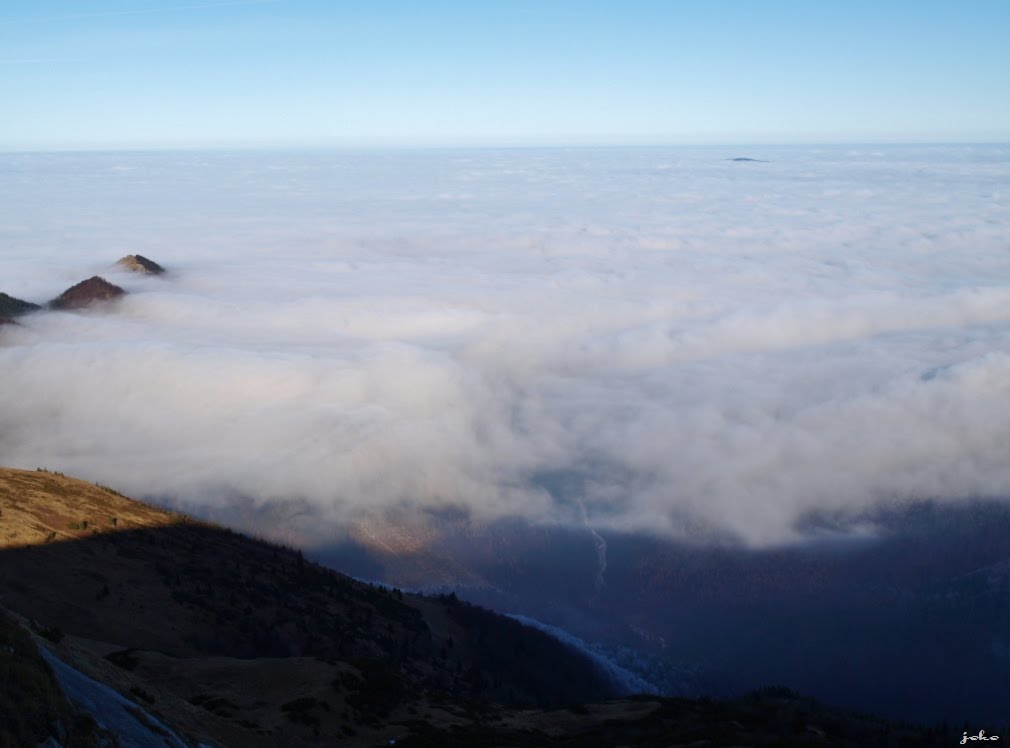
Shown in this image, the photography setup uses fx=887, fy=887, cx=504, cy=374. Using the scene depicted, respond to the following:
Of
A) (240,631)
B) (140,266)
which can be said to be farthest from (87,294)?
(240,631)

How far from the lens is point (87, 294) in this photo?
113312 mm

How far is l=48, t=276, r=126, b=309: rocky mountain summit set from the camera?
365ft

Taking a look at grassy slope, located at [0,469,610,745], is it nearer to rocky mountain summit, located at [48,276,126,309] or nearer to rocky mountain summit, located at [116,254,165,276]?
rocky mountain summit, located at [48,276,126,309]

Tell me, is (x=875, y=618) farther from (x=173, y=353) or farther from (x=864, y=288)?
(x=864, y=288)

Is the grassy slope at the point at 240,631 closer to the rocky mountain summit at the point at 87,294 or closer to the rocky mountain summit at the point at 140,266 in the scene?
the rocky mountain summit at the point at 87,294

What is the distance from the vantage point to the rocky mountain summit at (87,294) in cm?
11119

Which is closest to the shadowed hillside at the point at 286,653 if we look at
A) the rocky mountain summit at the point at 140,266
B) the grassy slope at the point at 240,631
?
the grassy slope at the point at 240,631

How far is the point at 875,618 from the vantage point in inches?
2019

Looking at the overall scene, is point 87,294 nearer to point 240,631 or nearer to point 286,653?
point 240,631

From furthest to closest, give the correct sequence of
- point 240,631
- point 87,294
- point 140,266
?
point 140,266 → point 87,294 → point 240,631

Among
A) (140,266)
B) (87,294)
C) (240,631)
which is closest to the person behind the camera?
(240,631)

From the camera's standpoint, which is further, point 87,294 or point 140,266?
point 140,266

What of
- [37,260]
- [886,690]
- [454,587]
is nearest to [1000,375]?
[886,690]

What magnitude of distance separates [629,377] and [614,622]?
155 feet
